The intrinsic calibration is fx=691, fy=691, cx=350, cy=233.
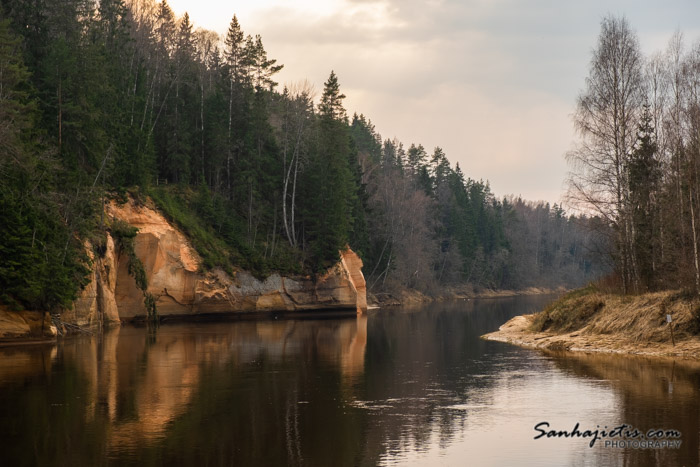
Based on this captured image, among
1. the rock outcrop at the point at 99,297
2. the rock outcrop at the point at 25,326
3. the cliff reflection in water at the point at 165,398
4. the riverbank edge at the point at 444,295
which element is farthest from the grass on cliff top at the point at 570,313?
the riverbank edge at the point at 444,295

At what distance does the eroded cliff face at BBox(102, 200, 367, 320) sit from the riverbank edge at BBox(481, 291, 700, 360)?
30.6 meters

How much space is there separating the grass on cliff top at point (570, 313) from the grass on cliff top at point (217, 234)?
32039 millimetres

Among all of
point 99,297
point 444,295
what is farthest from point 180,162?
point 444,295

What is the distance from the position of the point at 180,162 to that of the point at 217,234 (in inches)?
337

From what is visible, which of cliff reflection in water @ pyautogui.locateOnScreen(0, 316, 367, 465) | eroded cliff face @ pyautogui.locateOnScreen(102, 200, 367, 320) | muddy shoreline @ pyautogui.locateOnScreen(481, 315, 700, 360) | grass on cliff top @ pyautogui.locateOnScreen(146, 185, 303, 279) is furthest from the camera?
grass on cliff top @ pyautogui.locateOnScreen(146, 185, 303, 279)

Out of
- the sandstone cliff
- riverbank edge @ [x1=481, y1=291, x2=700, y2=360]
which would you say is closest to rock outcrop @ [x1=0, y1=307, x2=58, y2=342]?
the sandstone cliff

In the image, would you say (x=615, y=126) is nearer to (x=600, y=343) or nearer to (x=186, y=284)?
(x=600, y=343)

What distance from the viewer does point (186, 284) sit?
5881 centimetres

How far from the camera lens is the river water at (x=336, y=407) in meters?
13.2

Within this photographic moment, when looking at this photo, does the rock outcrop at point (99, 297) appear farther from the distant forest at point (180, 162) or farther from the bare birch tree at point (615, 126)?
the bare birch tree at point (615, 126)

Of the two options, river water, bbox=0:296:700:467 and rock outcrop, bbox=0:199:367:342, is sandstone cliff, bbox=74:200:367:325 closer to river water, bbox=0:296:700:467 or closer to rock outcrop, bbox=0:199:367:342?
rock outcrop, bbox=0:199:367:342

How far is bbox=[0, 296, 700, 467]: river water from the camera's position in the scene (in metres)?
13.2


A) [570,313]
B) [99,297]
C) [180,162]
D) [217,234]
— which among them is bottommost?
[570,313]

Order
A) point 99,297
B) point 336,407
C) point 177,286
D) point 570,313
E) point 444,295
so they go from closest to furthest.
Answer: point 336,407 < point 570,313 < point 99,297 < point 177,286 < point 444,295
